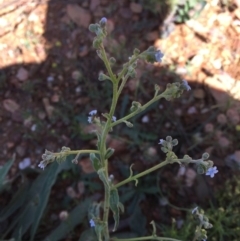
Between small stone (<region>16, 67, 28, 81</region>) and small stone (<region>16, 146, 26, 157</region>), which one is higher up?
small stone (<region>16, 67, 28, 81</region>)

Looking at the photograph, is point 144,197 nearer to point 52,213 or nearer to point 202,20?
point 52,213

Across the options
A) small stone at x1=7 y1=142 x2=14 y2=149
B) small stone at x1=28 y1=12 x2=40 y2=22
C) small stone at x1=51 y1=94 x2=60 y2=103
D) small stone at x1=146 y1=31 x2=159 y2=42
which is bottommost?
small stone at x1=7 y1=142 x2=14 y2=149

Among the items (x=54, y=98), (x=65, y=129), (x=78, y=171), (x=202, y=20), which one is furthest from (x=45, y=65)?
(x=202, y=20)

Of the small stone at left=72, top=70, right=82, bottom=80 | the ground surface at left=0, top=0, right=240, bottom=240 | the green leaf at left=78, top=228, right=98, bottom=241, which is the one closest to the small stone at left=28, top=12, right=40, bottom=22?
the ground surface at left=0, top=0, right=240, bottom=240

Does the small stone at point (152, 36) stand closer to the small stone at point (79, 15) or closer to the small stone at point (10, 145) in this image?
the small stone at point (79, 15)

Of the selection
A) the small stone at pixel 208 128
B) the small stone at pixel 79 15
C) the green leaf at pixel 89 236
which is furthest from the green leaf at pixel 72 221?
the small stone at pixel 79 15

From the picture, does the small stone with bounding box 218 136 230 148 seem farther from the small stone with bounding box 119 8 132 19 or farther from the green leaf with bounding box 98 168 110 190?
the green leaf with bounding box 98 168 110 190

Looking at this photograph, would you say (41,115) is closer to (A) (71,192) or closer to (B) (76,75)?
(B) (76,75)
